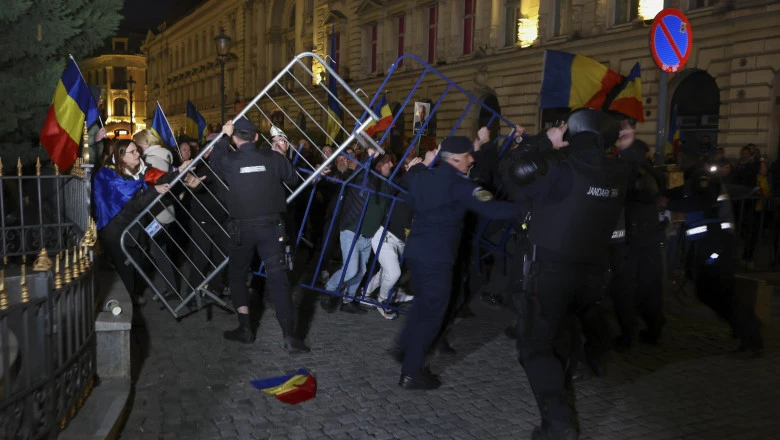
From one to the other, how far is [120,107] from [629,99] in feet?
331

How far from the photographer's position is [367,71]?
34.8 meters

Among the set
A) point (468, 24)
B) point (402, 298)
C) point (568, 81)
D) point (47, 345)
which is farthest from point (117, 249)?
point (468, 24)

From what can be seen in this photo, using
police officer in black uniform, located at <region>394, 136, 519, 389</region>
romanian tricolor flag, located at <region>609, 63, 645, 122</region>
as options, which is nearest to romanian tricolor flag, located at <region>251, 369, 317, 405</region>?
police officer in black uniform, located at <region>394, 136, 519, 389</region>

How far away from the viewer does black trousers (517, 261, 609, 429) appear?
405 centimetres

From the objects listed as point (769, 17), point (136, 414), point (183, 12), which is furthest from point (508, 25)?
point (183, 12)

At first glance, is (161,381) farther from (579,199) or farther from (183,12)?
(183,12)

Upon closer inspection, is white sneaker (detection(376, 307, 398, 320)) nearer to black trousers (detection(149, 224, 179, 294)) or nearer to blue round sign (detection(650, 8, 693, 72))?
black trousers (detection(149, 224, 179, 294))

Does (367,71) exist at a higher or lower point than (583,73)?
higher

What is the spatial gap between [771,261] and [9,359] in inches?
434

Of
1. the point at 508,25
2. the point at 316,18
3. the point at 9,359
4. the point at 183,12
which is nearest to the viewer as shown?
the point at 9,359

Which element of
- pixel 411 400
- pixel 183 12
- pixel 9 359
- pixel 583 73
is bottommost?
pixel 411 400

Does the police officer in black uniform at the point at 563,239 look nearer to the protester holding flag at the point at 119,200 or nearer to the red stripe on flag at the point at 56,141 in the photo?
the protester holding flag at the point at 119,200

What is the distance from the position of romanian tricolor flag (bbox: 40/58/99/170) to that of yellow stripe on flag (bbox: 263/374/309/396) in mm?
4124

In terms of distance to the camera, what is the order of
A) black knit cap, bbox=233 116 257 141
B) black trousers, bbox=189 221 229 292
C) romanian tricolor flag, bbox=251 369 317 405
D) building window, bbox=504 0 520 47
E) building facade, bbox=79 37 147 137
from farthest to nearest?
building facade, bbox=79 37 147 137, building window, bbox=504 0 520 47, black trousers, bbox=189 221 229 292, black knit cap, bbox=233 116 257 141, romanian tricolor flag, bbox=251 369 317 405
